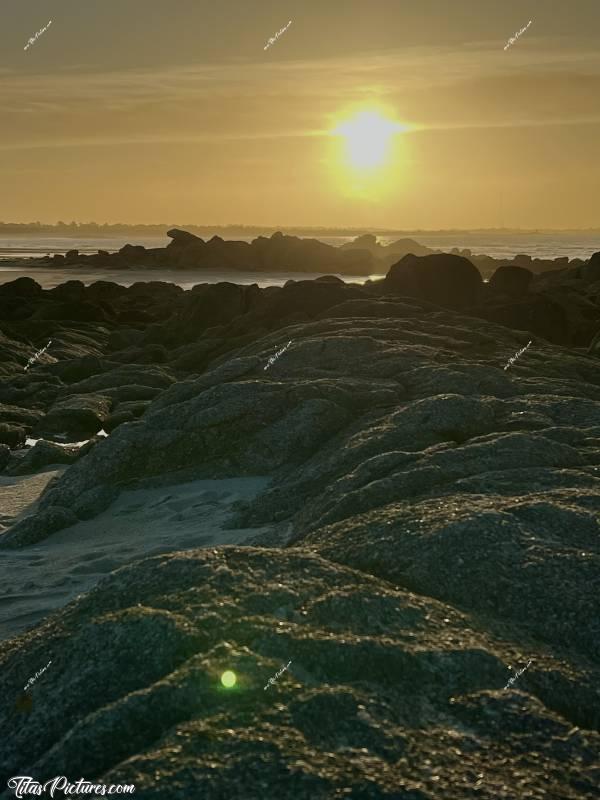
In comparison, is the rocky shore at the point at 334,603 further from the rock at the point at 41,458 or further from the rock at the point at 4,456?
the rock at the point at 4,456

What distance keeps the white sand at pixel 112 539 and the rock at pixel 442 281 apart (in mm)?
20038

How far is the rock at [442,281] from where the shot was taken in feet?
103

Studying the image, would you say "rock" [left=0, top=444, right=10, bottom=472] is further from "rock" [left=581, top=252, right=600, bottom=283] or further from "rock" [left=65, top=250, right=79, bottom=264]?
"rock" [left=65, top=250, right=79, bottom=264]

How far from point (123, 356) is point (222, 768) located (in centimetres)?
2635

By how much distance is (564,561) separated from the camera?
260 inches

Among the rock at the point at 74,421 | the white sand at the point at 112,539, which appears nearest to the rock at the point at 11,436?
the rock at the point at 74,421

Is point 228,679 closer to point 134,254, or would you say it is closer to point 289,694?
point 289,694

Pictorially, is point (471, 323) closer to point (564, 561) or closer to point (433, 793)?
point (564, 561)

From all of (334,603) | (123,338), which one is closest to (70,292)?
(123,338)

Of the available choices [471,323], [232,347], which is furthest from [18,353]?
[471,323]

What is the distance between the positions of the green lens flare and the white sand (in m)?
3.55

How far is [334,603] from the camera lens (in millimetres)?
6008

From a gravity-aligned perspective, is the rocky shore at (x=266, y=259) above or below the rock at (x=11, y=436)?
above

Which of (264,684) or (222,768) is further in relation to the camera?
(264,684)
